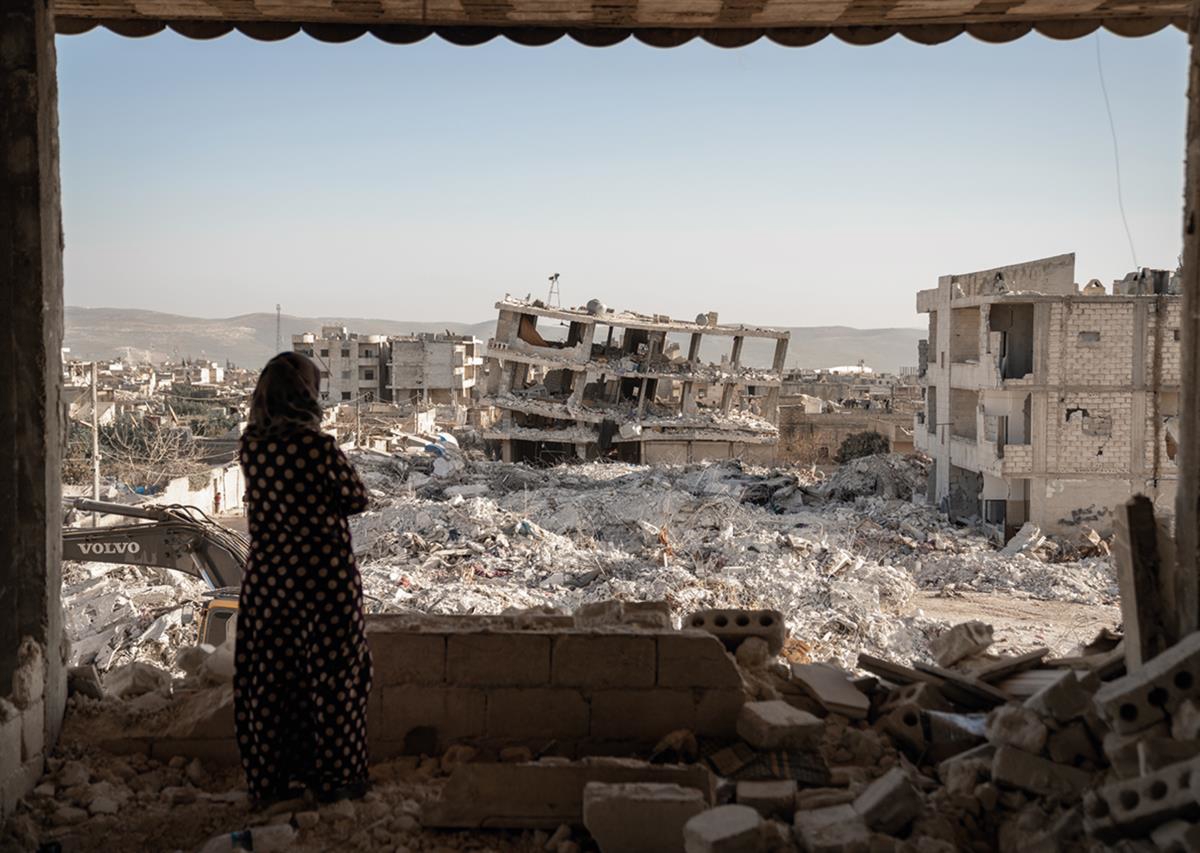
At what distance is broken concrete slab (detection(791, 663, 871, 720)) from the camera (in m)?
4.58

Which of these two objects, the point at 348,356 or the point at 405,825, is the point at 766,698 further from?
the point at 348,356

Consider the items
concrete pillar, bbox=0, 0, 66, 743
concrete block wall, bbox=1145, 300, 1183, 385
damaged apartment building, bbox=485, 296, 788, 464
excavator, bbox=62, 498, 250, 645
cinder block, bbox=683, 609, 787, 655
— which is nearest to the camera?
concrete pillar, bbox=0, 0, 66, 743

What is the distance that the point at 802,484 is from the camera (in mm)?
27984

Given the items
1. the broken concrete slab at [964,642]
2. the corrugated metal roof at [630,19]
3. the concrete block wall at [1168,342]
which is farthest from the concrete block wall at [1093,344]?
the broken concrete slab at [964,642]

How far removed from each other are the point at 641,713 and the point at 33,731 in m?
2.39

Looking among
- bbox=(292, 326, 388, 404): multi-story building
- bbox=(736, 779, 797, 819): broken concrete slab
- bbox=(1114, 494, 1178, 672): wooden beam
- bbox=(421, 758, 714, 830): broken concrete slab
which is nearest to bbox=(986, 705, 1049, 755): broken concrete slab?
bbox=(1114, 494, 1178, 672): wooden beam

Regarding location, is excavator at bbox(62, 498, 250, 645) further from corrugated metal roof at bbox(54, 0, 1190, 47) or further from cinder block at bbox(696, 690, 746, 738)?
cinder block at bbox(696, 690, 746, 738)

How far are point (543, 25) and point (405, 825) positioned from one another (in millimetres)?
3702

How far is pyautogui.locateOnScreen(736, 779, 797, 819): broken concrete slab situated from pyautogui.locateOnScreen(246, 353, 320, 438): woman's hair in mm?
2007

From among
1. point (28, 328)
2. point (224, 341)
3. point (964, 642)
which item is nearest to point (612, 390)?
point (964, 642)

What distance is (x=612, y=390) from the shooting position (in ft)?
117

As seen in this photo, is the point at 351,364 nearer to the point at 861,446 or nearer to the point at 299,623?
the point at 861,446

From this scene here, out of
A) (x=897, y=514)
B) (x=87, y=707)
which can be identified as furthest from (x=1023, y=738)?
(x=897, y=514)

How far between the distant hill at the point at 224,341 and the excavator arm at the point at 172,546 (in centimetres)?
10173
